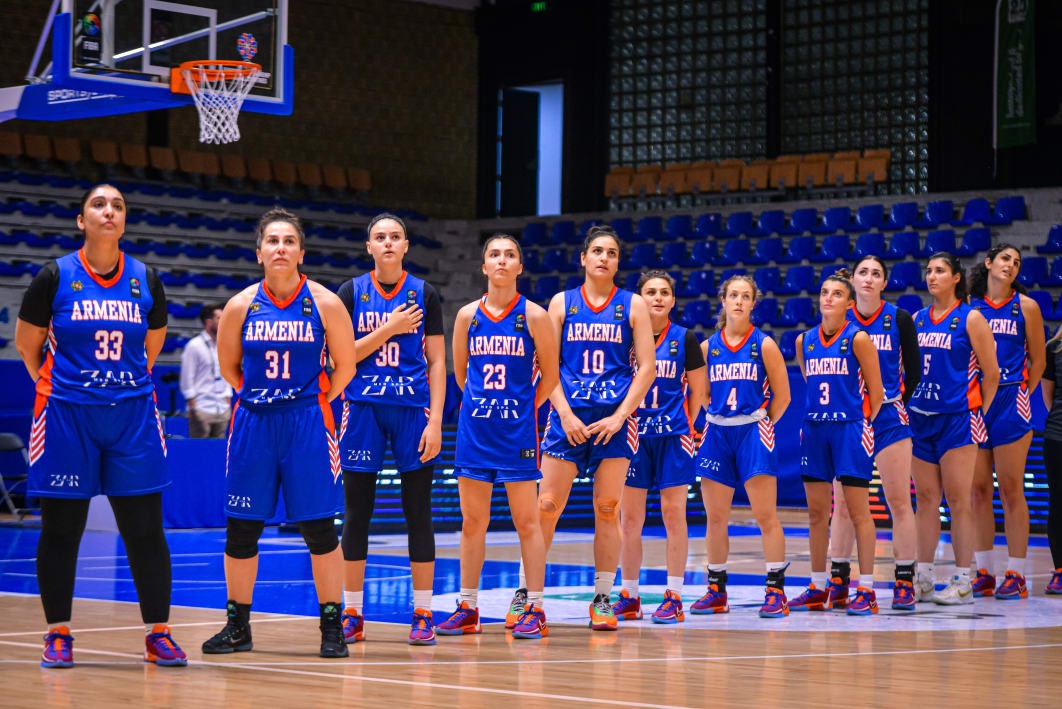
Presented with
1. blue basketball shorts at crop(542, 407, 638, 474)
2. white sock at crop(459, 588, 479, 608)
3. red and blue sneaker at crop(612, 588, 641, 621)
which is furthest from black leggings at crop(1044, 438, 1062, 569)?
white sock at crop(459, 588, 479, 608)

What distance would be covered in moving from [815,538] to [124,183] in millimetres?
16227

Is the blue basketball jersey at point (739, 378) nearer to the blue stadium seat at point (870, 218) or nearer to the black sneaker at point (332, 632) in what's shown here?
the black sneaker at point (332, 632)

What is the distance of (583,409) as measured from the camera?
24.4ft

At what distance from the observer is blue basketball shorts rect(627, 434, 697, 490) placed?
823 cm

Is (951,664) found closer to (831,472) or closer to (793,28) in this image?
(831,472)

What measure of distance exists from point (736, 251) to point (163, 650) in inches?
640

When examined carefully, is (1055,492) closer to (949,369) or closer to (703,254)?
(949,369)

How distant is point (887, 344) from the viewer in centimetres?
873

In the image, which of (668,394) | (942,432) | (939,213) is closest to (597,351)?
(668,394)

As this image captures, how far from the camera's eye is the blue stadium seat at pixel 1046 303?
1798cm

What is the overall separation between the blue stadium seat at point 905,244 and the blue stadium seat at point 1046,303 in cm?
181

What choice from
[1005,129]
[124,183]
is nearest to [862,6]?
[1005,129]

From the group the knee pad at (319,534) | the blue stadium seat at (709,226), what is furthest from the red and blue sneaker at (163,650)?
the blue stadium seat at (709,226)

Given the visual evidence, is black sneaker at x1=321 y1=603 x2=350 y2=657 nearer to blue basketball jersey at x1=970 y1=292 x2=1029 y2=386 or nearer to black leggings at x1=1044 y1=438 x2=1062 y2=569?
blue basketball jersey at x1=970 y1=292 x2=1029 y2=386
